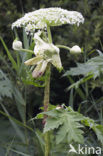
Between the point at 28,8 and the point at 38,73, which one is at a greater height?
the point at 28,8

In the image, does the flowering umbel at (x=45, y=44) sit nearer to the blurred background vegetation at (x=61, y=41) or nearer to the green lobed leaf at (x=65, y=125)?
the green lobed leaf at (x=65, y=125)

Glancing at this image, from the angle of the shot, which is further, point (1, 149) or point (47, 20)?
point (1, 149)

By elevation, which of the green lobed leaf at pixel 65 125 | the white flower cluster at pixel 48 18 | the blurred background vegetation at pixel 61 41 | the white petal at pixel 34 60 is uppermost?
the blurred background vegetation at pixel 61 41

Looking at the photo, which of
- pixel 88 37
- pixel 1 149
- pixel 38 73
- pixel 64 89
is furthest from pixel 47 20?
pixel 64 89

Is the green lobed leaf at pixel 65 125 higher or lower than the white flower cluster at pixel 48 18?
lower

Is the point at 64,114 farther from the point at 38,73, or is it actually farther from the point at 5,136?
the point at 5,136

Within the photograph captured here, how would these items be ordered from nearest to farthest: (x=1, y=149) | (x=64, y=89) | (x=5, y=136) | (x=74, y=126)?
(x=74, y=126) < (x=1, y=149) < (x=5, y=136) < (x=64, y=89)

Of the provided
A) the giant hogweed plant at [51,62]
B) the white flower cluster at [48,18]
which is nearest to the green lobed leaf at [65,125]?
the giant hogweed plant at [51,62]

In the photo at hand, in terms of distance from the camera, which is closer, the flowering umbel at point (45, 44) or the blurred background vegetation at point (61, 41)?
the flowering umbel at point (45, 44)

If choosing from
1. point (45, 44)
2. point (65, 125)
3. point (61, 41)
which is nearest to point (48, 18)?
point (45, 44)

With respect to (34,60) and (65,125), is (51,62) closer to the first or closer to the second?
(34,60)

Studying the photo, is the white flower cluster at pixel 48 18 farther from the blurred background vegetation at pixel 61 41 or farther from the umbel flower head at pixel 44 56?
the blurred background vegetation at pixel 61 41
